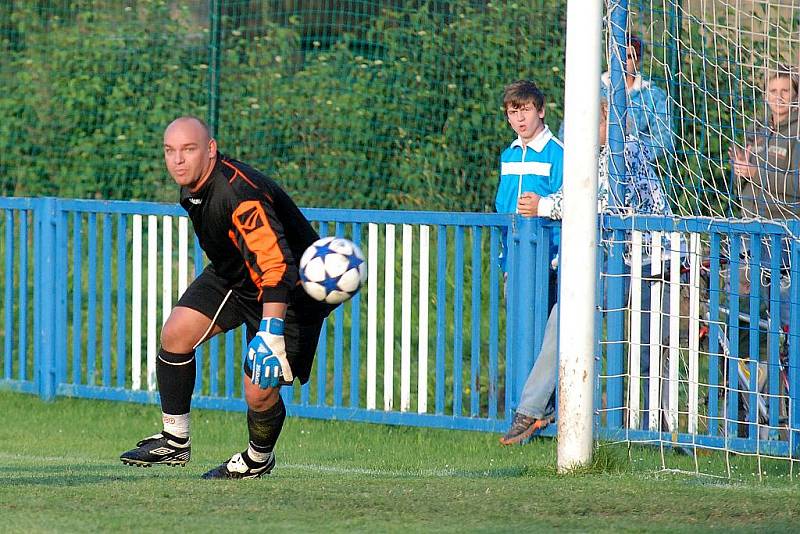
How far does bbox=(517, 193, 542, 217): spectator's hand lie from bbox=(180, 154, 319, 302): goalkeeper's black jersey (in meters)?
2.02

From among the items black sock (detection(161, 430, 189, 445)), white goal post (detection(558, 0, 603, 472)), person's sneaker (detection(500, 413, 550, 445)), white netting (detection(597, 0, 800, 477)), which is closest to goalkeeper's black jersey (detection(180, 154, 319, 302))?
black sock (detection(161, 430, 189, 445))

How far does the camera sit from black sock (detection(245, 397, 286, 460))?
7.19 meters

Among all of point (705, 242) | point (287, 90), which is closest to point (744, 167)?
point (705, 242)

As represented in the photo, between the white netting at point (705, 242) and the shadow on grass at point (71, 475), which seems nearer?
the shadow on grass at point (71, 475)

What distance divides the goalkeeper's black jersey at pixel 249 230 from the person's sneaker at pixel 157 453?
2.70ft

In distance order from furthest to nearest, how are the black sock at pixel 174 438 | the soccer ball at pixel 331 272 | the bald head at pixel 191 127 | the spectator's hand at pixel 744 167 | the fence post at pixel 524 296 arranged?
the fence post at pixel 524 296
the spectator's hand at pixel 744 167
the black sock at pixel 174 438
the bald head at pixel 191 127
the soccer ball at pixel 331 272

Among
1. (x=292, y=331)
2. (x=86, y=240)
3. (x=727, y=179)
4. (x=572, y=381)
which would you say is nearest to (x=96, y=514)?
(x=292, y=331)

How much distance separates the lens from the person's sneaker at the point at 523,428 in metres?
8.91

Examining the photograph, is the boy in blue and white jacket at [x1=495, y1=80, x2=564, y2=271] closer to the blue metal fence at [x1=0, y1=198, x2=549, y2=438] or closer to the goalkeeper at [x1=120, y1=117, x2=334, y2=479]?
the blue metal fence at [x1=0, y1=198, x2=549, y2=438]

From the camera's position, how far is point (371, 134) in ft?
42.7

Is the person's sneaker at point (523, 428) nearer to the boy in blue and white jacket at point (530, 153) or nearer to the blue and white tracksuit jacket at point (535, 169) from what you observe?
the blue and white tracksuit jacket at point (535, 169)

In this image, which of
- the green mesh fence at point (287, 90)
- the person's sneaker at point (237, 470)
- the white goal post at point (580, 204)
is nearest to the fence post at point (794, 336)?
the white goal post at point (580, 204)

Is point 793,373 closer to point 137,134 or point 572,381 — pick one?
Result: point 572,381

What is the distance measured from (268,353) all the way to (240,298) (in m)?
0.67
